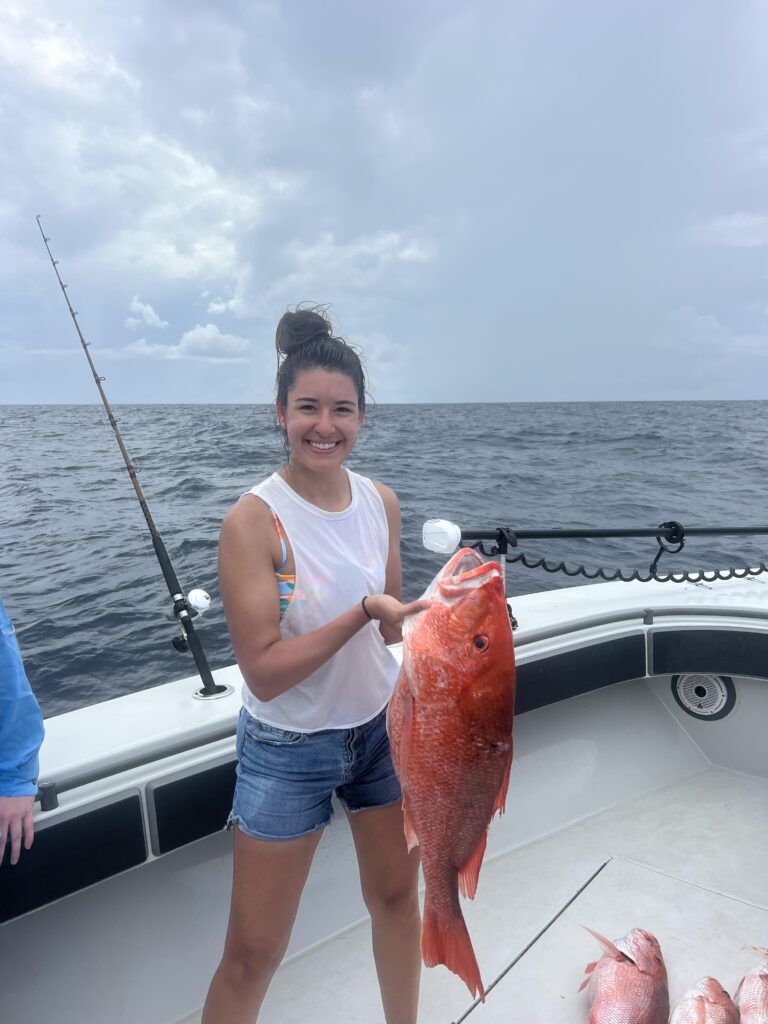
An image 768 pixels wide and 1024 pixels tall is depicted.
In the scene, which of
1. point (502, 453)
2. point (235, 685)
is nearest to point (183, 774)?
point (235, 685)

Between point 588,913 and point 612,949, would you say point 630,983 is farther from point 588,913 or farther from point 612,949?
point 588,913

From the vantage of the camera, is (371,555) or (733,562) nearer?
(371,555)

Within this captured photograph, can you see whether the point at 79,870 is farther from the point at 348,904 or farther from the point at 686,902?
the point at 686,902

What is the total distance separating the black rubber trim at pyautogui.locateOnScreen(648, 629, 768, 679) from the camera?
3211mm

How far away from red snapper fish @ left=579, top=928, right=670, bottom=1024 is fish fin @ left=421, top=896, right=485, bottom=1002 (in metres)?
1.04

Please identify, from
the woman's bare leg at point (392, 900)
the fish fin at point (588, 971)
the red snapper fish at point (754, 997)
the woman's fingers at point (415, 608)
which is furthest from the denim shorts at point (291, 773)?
the red snapper fish at point (754, 997)

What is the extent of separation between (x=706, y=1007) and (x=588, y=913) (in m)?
0.68

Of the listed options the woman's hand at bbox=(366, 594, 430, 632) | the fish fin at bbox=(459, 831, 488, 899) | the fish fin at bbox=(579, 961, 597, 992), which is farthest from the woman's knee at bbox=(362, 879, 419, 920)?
the fish fin at bbox=(579, 961, 597, 992)

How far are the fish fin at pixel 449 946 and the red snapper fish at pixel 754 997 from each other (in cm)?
127

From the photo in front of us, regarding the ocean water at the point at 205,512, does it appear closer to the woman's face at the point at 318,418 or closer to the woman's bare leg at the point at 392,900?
the woman's face at the point at 318,418

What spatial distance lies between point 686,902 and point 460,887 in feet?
6.32

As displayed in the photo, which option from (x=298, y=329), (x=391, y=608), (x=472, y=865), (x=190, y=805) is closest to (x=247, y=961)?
(x=190, y=805)

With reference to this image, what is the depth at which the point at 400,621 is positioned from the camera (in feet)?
4.78

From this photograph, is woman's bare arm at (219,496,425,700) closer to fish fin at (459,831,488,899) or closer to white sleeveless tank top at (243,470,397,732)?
white sleeveless tank top at (243,470,397,732)
